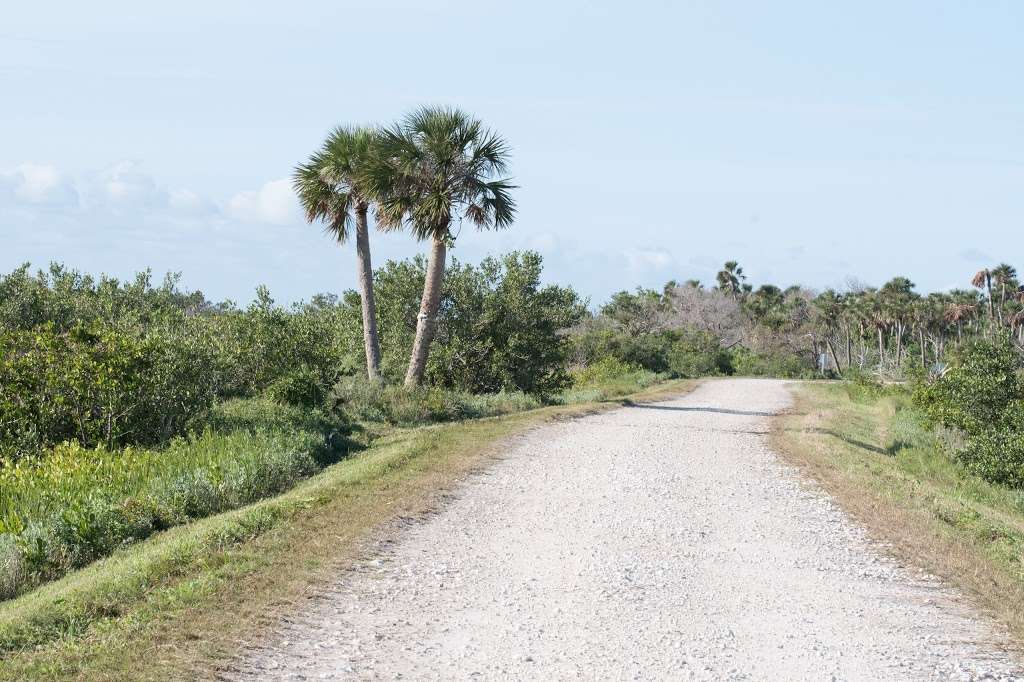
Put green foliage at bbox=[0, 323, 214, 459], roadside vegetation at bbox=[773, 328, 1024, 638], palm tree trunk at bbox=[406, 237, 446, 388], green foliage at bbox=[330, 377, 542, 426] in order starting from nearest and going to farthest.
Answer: roadside vegetation at bbox=[773, 328, 1024, 638], green foliage at bbox=[0, 323, 214, 459], green foliage at bbox=[330, 377, 542, 426], palm tree trunk at bbox=[406, 237, 446, 388]

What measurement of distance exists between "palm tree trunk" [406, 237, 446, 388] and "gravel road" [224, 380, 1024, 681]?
11.3 meters

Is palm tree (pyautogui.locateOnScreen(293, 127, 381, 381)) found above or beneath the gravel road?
above

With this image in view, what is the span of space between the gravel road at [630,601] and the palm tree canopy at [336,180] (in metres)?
14.0

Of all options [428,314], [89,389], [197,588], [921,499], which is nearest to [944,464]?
[921,499]

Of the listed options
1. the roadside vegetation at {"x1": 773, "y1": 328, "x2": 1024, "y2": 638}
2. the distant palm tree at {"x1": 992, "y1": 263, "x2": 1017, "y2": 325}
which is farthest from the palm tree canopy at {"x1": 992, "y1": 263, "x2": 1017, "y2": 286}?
the roadside vegetation at {"x1": 773, "y1": 328, "x2": 1024, "y2": 638}

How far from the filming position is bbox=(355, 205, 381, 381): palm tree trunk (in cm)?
2411

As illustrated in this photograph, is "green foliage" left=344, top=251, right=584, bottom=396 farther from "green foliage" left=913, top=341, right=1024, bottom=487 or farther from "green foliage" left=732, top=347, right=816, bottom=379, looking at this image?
"green foliage" left=732, top=347, right=816, bottom=379

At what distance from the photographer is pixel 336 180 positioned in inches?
955

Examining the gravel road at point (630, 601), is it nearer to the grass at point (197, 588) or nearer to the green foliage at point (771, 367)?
the grass at point (197, 588)

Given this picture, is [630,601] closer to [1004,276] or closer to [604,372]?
[604,372]

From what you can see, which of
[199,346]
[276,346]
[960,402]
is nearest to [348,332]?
[276,346]

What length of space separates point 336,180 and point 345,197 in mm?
483

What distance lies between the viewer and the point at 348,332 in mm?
27719

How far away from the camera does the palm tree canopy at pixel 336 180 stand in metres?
23.9
